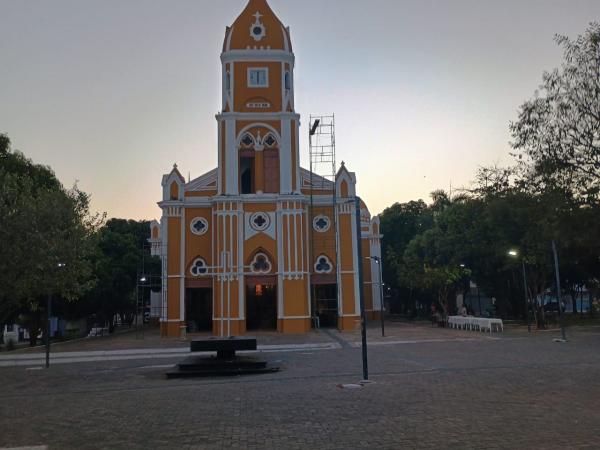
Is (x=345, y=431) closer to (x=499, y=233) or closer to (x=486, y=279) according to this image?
(x=499, y=233)

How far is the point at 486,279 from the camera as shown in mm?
46625

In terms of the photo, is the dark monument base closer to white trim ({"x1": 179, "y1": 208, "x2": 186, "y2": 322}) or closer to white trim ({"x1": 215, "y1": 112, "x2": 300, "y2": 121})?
white trim ({"x1": 179, "y1": 208, "x2": 186, "y2": 322})

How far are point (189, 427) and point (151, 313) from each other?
50272 mm

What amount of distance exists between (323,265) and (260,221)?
562cm

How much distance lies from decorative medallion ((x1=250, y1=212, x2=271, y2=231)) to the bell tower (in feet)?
5.18

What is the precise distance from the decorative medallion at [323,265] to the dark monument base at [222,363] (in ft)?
70.5

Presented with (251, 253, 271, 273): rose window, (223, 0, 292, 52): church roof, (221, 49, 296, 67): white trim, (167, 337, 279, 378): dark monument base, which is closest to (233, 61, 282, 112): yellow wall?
Answer: (221, 49, 296, 67): white trim

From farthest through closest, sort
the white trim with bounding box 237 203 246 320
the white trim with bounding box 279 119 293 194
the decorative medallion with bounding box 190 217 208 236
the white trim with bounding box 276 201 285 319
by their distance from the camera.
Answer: the decorative medallion with bounding box 190 217 208 236 → the white trim with bounding box 279 119 293 194 → the white trim with bounding box 276 201 285 319 → the white trim with bounding box 237 203 246 320

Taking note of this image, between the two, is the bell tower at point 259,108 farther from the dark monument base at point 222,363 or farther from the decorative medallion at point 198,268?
the dark monument base at point 222,363

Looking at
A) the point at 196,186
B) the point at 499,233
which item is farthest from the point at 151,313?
the point at 499,233

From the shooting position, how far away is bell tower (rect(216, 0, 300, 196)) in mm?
39375

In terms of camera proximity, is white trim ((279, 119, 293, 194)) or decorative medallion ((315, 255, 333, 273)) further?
decorative medallion ((315, 255, 333, 273))

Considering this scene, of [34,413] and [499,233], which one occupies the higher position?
[499,233]

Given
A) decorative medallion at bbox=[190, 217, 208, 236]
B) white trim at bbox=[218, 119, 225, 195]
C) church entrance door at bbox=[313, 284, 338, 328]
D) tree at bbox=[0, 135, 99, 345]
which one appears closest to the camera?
tree at bbox=[0, 135, 99, 345]
